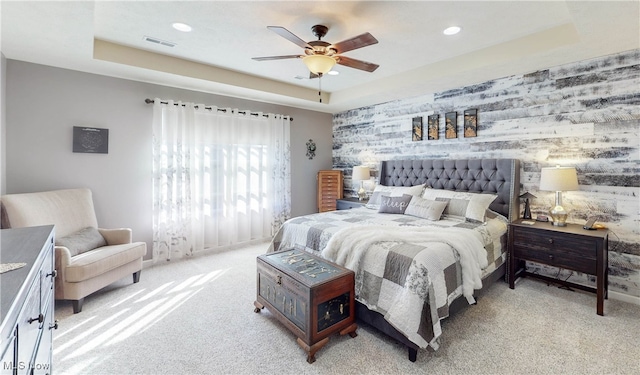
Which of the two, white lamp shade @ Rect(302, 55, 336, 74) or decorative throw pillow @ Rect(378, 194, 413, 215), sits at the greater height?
white lamp shade @ Rect(302, 55, 336, 74)

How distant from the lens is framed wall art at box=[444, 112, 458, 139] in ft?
13.6

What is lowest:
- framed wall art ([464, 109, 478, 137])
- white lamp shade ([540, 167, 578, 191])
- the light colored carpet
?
the light colored carpet

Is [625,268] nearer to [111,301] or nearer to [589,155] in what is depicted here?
[589,155]

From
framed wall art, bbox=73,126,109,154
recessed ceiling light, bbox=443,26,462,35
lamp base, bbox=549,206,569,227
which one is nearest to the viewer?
recessed ceiling light, bbox=443,26,462,35

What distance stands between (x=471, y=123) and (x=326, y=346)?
11.4ft

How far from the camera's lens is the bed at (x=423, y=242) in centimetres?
204

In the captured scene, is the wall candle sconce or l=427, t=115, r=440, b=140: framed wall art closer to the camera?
l=427, t=115, r=440, b=140: framed wall art

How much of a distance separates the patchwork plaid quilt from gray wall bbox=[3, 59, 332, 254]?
2295 millimetres

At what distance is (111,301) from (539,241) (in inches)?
175

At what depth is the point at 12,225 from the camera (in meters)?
2.67

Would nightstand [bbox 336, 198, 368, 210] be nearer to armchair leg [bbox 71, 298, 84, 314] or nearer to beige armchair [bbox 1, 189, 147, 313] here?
beige armchair [bbox 1, 189, 147, 313]

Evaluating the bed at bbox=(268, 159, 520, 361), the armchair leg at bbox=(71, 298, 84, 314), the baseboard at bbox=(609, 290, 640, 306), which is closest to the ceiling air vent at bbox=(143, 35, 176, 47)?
the bed at bbox=(268, 159, 520, 361)

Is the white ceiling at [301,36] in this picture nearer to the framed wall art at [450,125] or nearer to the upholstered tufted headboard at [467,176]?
the framed wall art at [450,125]

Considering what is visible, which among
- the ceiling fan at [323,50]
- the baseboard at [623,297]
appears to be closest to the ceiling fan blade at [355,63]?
the ceiling fan at [323,50]
